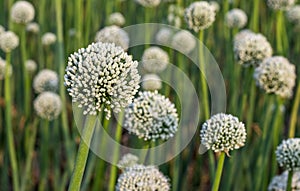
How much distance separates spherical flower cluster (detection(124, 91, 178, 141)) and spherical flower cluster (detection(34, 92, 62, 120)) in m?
0.59

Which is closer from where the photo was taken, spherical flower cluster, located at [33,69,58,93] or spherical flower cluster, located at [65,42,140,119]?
spherical flower cluster, located at [65,42,140,119]

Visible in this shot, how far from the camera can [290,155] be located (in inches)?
56.1

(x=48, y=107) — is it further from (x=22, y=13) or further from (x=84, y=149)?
(x=84, y=149)

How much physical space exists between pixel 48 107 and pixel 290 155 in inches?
38.3

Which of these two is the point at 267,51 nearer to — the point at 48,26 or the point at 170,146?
the point at 170,146

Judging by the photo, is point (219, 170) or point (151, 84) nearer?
point (219, 170)

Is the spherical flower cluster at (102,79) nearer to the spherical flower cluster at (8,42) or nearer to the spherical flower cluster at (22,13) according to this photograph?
the spherical flower cluster at (8,42)

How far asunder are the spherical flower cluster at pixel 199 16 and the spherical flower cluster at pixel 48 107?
0.60 m

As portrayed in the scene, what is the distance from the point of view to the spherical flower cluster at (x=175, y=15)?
2410 millimetres

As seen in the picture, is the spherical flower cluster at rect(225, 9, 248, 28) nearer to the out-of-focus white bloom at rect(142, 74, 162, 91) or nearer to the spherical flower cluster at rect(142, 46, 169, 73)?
the spherical flower cluster at rect(142, 46, 169, 73)

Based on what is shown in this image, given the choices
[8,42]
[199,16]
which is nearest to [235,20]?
[199,16]

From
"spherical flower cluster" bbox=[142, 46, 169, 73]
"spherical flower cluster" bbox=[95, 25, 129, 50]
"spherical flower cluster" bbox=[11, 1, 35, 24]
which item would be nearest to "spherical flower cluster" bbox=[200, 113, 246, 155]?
"spherical flower cluster" bbox=[95, 25, 129, 50]

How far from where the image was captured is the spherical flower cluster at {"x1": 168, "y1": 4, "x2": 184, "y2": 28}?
2.41 meters

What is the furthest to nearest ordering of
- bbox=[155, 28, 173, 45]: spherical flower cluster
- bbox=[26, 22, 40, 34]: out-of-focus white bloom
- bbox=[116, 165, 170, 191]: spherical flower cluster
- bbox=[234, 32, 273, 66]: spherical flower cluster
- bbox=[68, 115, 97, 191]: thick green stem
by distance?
1. bbox=[26, 22, 40, 34]: out-of-focus white bloom
2. bbox=[155, 28, 173, 45]: spherical flower cluster
3. bbox=[234, 32, 273, 66]: spherical flower cluster
4. bbox=[116, 165, 170, 191]: spherical flower cluster
5. bbox=[68, 115, 97, 191]: thick green stem
